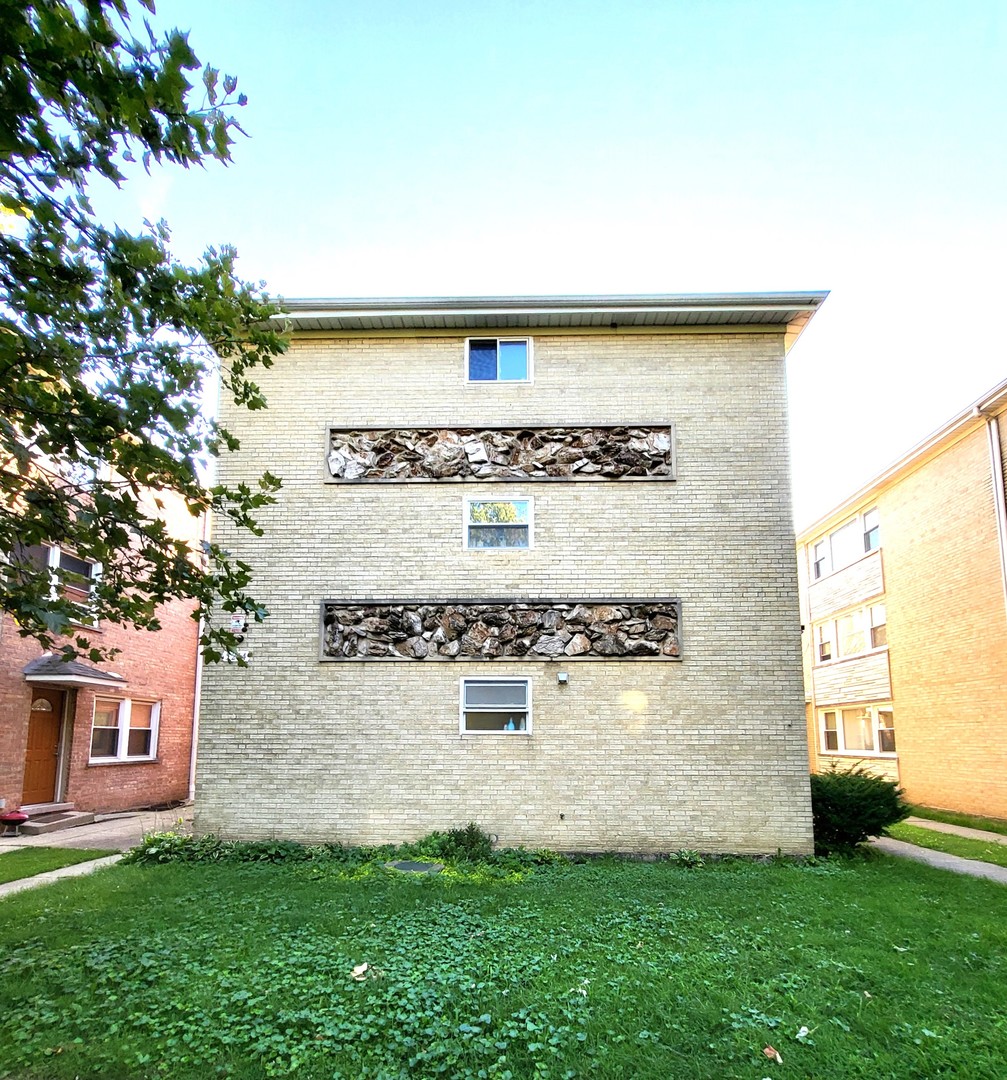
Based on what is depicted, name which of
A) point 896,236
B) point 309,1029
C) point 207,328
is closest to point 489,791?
point 309,1029

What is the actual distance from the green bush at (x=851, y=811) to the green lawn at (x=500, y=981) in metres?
2.14

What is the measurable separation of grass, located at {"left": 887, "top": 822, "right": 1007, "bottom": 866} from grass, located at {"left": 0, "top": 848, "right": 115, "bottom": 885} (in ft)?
42.4

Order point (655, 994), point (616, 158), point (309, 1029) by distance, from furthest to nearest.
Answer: point (616, 158) < point (655, 994) < point (309, 1029)

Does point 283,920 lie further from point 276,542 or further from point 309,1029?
point 276,542

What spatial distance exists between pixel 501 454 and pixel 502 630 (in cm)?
268

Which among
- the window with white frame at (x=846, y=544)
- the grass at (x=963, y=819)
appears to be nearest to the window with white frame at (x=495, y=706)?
the grass at (x=963, y=819)

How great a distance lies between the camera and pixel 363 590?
10578 mm

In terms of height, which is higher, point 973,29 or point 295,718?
point 973,29

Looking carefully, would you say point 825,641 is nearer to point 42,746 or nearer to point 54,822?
point 54,822

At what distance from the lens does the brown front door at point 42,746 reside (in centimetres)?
1352

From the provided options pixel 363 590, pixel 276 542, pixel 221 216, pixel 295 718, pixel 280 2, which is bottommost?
pixel 295 718

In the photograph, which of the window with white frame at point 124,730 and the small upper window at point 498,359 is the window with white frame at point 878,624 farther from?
the window with white frame at point 124,730

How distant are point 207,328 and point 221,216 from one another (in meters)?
2.32

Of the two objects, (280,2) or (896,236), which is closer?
(280,2)
